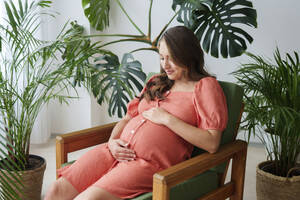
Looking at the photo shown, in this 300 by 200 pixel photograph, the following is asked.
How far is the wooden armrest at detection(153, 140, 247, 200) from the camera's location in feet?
4.55

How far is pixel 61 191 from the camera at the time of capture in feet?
5.51

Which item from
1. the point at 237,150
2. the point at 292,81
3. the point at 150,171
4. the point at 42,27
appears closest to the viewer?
the point at 150,171

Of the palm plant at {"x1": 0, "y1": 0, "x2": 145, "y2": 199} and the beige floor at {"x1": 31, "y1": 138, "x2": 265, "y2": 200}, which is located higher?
the palm plant at {"x1": 0, "y1": 0, "x2": 145, "y2": 199}

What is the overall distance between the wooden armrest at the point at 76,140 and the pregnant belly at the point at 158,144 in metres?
0.27

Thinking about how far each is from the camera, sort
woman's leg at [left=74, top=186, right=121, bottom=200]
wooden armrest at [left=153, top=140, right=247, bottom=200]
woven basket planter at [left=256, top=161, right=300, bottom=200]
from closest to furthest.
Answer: wooden armrest at [left=153, top=140, right=247, bottom=200], woman's leg at [left=74, top=186, right=121, bottom=200], woven basket planter at [left=256, top=161, right=300, bottom=200]

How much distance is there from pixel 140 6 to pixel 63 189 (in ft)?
7.32

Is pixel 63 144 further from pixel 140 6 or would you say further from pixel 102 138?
pixel 140 6

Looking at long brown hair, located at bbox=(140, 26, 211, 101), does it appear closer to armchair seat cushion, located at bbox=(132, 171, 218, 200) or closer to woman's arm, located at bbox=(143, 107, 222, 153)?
woman's arm, located at bbox=(143, 107, 222, 153)

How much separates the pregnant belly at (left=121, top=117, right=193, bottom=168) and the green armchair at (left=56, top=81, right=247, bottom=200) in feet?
0.29

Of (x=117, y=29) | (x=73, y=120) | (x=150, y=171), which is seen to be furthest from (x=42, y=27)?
(x=150, y=171)

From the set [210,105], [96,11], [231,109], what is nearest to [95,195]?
[210,105]

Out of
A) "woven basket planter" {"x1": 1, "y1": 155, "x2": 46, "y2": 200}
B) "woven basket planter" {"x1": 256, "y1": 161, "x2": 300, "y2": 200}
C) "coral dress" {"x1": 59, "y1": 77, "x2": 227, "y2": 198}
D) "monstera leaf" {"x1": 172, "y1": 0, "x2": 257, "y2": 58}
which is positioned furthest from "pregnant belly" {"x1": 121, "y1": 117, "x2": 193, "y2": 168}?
"monstera leaf" {"x1": 172, "y1": 0, "x2": 257, "y2": 58}

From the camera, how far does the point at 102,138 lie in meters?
2.02

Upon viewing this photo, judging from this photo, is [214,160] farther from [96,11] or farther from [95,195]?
[96,11]
